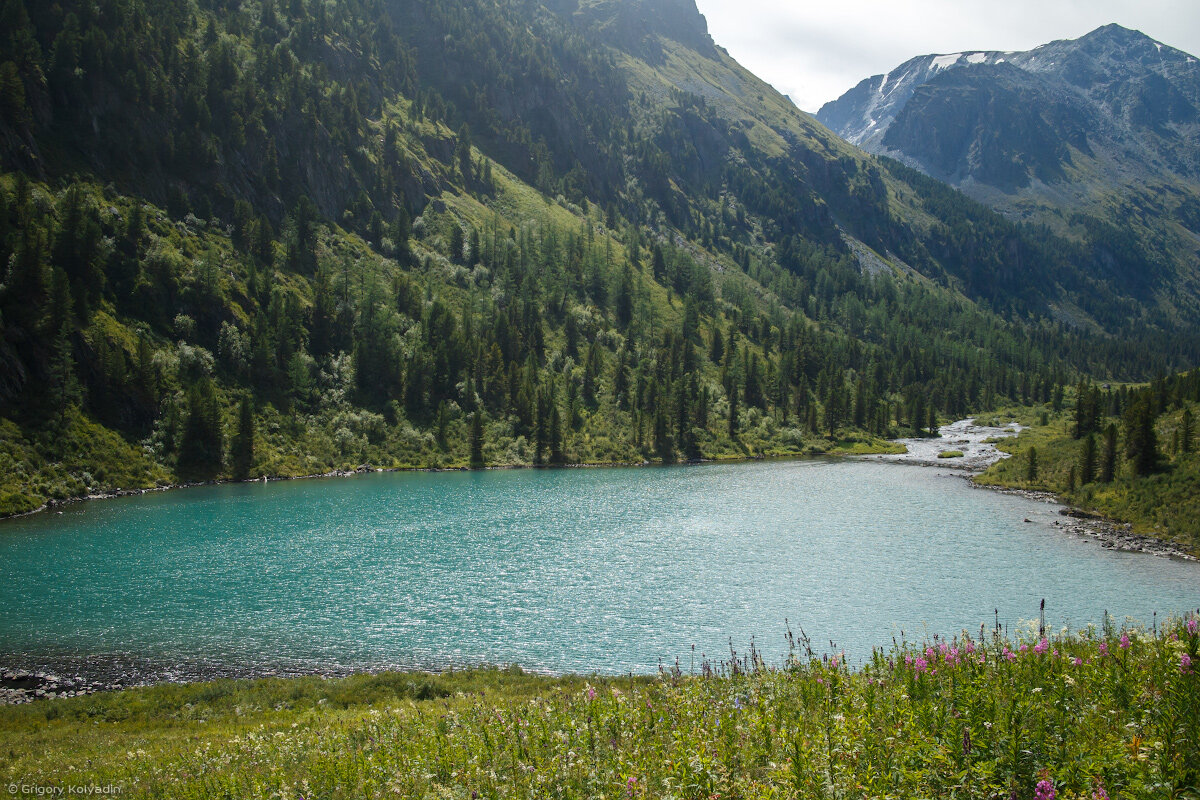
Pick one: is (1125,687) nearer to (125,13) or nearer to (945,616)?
(945,616)

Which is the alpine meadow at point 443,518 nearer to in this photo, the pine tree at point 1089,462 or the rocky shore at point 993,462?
the pine tree at point 1089,462

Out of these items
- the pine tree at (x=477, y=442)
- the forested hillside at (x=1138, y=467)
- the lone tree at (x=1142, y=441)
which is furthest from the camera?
the pine tree at (x=477, y=442)

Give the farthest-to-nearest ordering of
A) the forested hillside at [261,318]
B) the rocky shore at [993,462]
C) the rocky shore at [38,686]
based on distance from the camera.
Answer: the forested hillside at [261,318]
the rocky shore at [993,462]
the rocky shore at [38,686]

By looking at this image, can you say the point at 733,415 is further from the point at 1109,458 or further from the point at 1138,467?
the point at 1138,467

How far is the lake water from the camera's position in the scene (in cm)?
3738

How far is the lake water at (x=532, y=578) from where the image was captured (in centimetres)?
3738

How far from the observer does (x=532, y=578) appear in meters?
50.9

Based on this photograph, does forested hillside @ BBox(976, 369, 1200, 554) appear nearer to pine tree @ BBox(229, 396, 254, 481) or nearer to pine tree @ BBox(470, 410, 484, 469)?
pine tree @ BBox(470, 410, 484, 469)

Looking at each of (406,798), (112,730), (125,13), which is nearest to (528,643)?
(112,730)

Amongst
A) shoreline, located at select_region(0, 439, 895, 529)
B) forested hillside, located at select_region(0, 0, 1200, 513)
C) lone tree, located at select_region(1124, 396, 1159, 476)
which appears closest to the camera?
lone tree, located at select_region(1124, 396, 1159, 476)

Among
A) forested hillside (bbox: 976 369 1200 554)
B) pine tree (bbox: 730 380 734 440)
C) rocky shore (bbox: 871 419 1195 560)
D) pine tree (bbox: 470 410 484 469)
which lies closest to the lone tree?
forested hillside (bbox: 976 369 1200 554)

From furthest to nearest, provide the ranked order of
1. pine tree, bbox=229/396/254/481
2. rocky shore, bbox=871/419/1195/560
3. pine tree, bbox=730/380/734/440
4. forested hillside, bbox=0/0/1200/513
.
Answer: pine tree, bbox=730/380/734/440 → pine tree, bbox=229/396/254/481 → forested hillside, bbox=0/0/1200/513 → rocky shore, bbox=871/419/1195/560

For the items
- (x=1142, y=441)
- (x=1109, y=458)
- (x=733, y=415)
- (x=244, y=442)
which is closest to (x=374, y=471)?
(x=244, y=442)

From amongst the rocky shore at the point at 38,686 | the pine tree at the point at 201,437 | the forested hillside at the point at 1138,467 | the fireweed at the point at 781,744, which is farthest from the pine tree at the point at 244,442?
the forested hillside at the point at 1138,467
